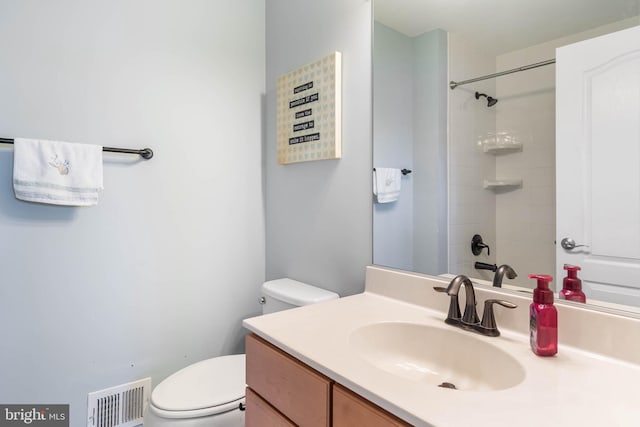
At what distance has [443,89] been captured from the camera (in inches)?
46.1

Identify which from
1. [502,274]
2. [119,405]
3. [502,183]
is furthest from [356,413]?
[119,405]

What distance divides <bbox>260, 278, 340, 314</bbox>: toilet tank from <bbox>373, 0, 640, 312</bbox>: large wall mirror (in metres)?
0.29

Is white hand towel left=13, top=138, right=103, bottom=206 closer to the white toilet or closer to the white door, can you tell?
the white toilet

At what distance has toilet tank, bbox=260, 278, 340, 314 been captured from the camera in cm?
139

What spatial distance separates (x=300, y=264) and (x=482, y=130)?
3.26 feet

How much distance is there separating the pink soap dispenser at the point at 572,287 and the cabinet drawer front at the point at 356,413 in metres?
0.57

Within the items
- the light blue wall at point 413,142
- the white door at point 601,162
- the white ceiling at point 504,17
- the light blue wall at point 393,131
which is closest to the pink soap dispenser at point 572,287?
the white door at point 601,162

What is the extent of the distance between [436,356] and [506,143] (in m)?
0.64

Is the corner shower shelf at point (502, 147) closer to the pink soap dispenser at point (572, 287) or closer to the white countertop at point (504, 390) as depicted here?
the pink soap dispenser at point (572, 287)

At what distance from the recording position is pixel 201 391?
1.27m

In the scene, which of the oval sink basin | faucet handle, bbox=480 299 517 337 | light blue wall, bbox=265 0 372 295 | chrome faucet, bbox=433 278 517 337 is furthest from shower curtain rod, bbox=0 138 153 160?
faucet handle, bbox=480 299 517 337

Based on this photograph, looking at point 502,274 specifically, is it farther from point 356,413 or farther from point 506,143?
point 356,413

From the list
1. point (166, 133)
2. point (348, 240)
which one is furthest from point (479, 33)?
point (166, 133)

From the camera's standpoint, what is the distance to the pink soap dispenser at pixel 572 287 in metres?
0.85
